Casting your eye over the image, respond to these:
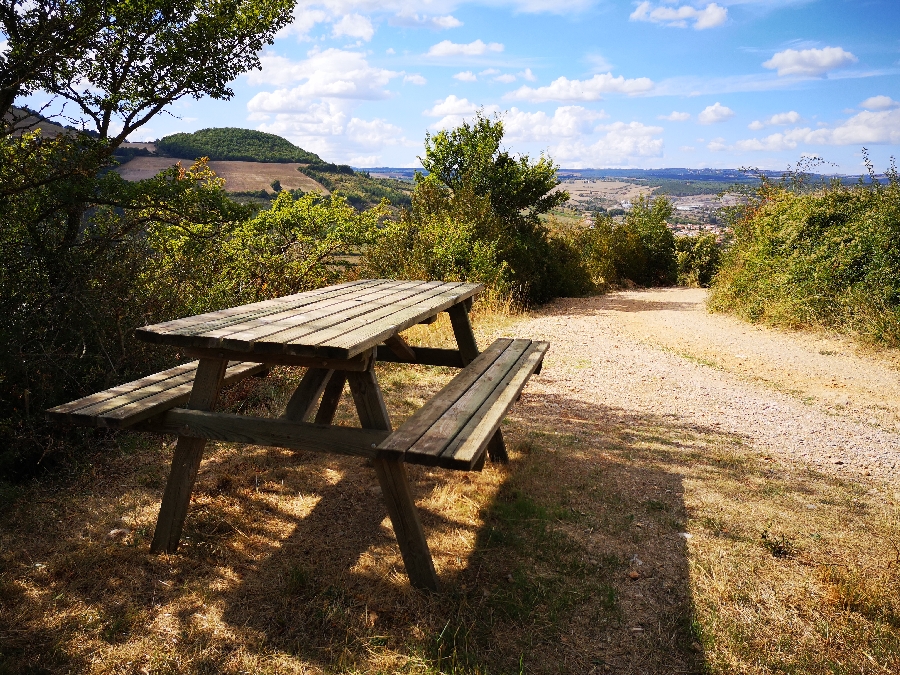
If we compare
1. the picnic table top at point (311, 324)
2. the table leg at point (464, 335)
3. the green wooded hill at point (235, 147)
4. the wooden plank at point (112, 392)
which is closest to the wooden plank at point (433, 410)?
the table leg at point (464, 335)

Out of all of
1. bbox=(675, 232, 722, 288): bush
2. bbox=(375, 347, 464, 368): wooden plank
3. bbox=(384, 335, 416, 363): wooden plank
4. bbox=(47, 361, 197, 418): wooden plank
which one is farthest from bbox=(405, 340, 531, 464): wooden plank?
bbox=(675, 232, 722, 288): bush

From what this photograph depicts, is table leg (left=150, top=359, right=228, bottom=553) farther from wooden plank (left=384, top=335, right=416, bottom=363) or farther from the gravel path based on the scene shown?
the gravel path

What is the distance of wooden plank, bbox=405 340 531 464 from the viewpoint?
215 centimetres

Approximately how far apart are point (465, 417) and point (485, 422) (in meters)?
0.11

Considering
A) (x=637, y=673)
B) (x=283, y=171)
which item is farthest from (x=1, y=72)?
(x=283, y=171)

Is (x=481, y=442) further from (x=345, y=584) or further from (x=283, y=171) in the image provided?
(x=283, y=171)

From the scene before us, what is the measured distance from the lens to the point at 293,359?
2.53 m

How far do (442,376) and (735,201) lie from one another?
1222 centimetres

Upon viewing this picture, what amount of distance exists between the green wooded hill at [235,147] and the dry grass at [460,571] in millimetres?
19987

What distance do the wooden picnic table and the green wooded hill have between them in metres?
20.2

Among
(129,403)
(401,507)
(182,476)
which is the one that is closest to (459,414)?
(401,507)

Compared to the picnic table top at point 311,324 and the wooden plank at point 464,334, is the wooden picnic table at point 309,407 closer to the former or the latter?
the picnic table top at point 311,324

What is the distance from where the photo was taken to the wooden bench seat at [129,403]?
2.55m

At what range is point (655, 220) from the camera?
2003 centimetres
